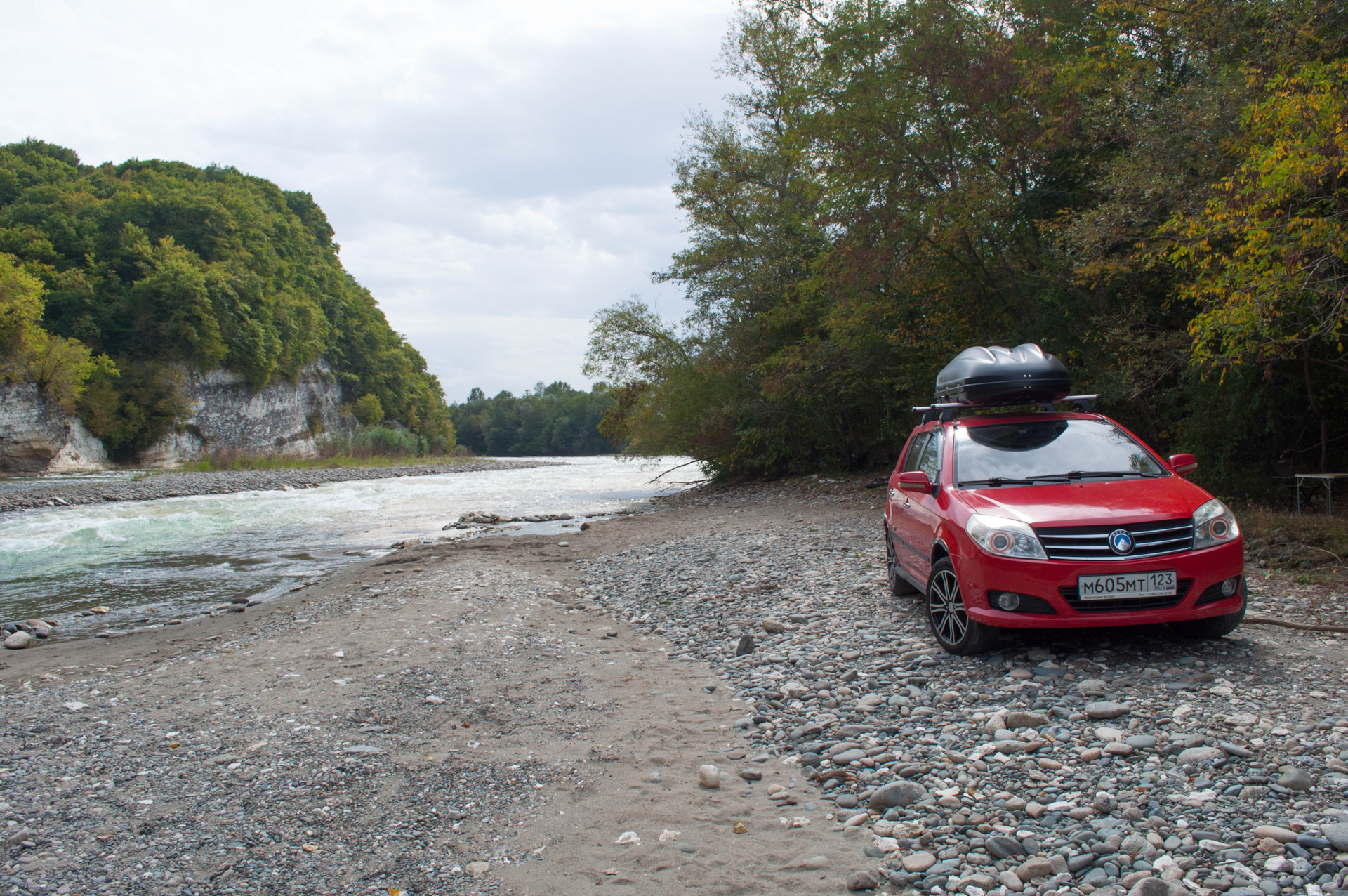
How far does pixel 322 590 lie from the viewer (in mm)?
11234

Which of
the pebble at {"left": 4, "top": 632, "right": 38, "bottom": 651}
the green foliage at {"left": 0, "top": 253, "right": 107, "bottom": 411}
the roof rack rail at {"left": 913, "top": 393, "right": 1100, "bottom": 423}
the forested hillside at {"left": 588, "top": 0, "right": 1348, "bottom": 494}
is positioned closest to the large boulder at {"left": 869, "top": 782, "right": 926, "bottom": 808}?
the roof rack rail at {"left": 913, "top": 393, "right": 1100, "bottom": 423}

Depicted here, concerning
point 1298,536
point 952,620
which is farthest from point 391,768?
point 1298,536

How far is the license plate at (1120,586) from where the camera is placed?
4.76 metres

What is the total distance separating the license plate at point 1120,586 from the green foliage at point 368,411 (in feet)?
327

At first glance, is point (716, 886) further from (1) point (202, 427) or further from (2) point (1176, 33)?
(1) point (202, 427)

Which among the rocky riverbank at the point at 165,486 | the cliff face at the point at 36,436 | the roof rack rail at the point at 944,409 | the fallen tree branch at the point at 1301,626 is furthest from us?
the cliff face at the point at 36,436

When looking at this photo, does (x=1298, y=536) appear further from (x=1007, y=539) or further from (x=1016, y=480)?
(x=1007, y=539)

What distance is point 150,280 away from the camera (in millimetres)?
64375

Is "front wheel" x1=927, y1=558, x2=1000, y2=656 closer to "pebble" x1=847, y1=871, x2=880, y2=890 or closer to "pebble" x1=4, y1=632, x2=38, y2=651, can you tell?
"pebble" x1=847, y1=871, x2=880, y2=890

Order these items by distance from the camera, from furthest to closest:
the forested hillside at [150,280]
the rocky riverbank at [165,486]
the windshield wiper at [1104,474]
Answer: the forested hillside at [150,280] < the rocky riverbank at [165,486] < the windshield wiper at [1104,474]

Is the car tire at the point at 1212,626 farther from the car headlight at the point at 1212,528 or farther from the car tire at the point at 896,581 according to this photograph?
the car tire at the point at 896,581

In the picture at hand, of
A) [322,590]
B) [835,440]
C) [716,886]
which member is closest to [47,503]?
[322,590]

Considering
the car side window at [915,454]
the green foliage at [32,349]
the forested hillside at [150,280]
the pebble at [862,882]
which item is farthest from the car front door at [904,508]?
the forested hillside at [150,280]

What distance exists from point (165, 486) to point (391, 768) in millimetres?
38307
